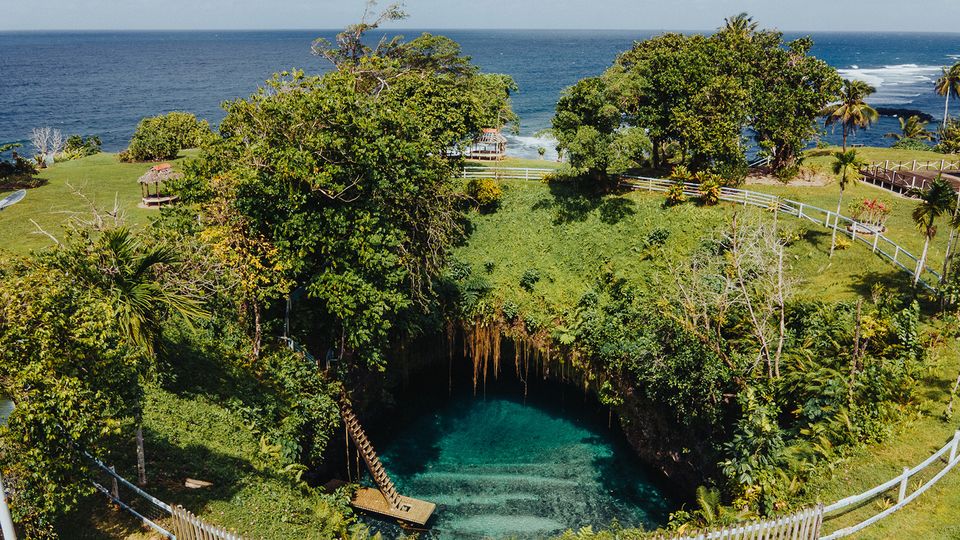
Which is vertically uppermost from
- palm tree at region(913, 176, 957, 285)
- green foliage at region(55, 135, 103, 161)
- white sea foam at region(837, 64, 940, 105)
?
white sea foam at region(837, 64, 940, 105)

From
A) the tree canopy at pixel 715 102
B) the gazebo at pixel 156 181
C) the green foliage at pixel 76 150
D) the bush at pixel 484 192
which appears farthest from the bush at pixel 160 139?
the tree canopy at pixel 715 102

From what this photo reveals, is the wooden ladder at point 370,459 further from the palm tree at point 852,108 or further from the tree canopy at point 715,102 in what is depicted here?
the palm tree at point 852,108

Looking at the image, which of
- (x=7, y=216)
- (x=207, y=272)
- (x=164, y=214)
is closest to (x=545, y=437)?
(x=207, y=272)

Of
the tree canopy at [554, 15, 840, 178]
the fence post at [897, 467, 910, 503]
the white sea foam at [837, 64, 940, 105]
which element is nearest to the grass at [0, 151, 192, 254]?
the tree canopy at [554, 15, 840, 178]

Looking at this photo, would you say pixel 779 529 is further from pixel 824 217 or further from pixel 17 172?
pixel 17 172

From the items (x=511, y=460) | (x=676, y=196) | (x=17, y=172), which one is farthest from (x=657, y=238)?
(x=17, y=172)

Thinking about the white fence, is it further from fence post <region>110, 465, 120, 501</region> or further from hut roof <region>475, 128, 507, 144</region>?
fence post <region>110, 465, 120, 501</region>
